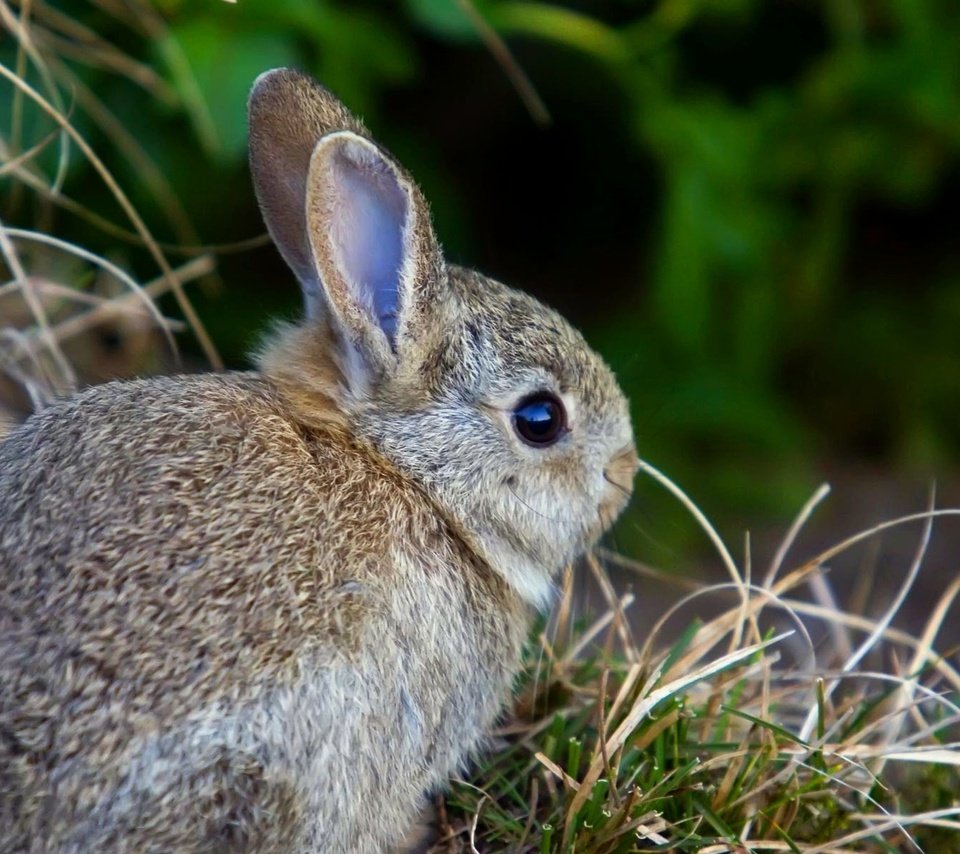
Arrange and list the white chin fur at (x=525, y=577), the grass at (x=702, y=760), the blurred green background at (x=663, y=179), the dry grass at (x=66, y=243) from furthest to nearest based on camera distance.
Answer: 1. the blurred green background at (x=663, y=179)
2. the dry grass at (x=66, y=243)
3. the white chin fur at (x=525, y=577)
4. the grass at (x=702, y=760)

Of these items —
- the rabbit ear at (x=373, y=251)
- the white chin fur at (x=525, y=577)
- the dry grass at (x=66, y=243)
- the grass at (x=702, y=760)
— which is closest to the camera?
the grass at (x=702, y=760)

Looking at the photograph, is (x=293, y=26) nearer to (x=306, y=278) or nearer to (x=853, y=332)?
(x=306, y=278)

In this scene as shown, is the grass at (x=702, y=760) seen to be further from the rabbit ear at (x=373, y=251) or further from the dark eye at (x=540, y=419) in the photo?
the rabbit ear at (x=373, y=251)

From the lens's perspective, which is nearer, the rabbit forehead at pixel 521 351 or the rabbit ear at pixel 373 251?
the rabbit ear at pixel 373 251

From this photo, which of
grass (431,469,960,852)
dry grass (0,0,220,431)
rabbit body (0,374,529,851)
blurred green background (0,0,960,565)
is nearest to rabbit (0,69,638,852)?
rabbit body (0,374,529,851)

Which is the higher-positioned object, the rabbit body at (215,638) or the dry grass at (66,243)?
the dry grass at (66,243)

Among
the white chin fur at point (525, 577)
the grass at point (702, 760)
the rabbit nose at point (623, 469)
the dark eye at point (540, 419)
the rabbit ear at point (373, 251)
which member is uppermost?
the rabbit ear at point (373, 251)

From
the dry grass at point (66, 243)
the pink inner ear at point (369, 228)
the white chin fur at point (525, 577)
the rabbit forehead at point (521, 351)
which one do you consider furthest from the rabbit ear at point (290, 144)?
the white chin fur at point (525, 577)

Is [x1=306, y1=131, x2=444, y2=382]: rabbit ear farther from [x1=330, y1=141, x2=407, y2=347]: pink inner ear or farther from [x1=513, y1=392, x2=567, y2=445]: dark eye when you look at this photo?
[x1=513, y1=392, x2=567, y2=445]: dark eye
